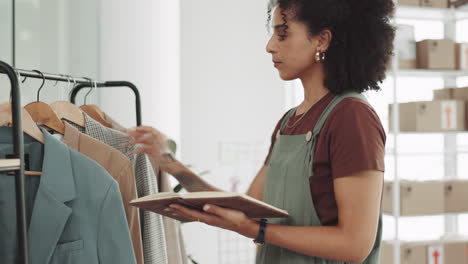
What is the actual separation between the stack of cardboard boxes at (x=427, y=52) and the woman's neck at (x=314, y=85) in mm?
2423

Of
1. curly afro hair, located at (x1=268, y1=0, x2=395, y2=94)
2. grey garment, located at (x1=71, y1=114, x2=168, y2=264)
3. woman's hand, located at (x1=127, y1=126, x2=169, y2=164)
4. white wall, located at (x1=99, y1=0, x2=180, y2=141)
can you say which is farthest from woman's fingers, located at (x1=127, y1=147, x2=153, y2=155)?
white wall, located at (x1=99, y1=0, x2=180, y2=141)

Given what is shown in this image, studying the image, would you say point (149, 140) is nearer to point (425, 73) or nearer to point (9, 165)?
point (9, 165)

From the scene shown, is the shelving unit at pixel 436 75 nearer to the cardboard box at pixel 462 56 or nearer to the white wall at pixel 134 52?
the cardboard box at pixel 462 56

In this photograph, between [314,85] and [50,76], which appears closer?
[314,85]

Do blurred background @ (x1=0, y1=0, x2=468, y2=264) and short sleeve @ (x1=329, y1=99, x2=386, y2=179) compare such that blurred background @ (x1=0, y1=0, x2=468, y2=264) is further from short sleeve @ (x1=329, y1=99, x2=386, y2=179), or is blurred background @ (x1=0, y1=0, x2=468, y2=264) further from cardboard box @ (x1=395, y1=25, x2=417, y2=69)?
short sleeve @ (x1=329, y1=99, x2=386, y2=179)

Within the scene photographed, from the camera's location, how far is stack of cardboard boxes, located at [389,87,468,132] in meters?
3.65

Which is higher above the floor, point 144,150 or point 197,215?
point 144,150

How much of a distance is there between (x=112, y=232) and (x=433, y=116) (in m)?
2.86

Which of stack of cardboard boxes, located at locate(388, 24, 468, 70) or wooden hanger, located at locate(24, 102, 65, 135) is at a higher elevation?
stack of cardboard boxes, located at locate(388, 24, 468, 70)

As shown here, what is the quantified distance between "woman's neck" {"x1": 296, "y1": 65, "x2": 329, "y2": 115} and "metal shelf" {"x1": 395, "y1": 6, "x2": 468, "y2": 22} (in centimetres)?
250

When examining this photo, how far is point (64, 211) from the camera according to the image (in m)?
1.28

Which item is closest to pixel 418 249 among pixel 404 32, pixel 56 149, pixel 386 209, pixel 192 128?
Result: pixel 386 209

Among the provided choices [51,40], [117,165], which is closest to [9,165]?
[117,165]

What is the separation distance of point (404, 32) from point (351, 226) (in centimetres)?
275
